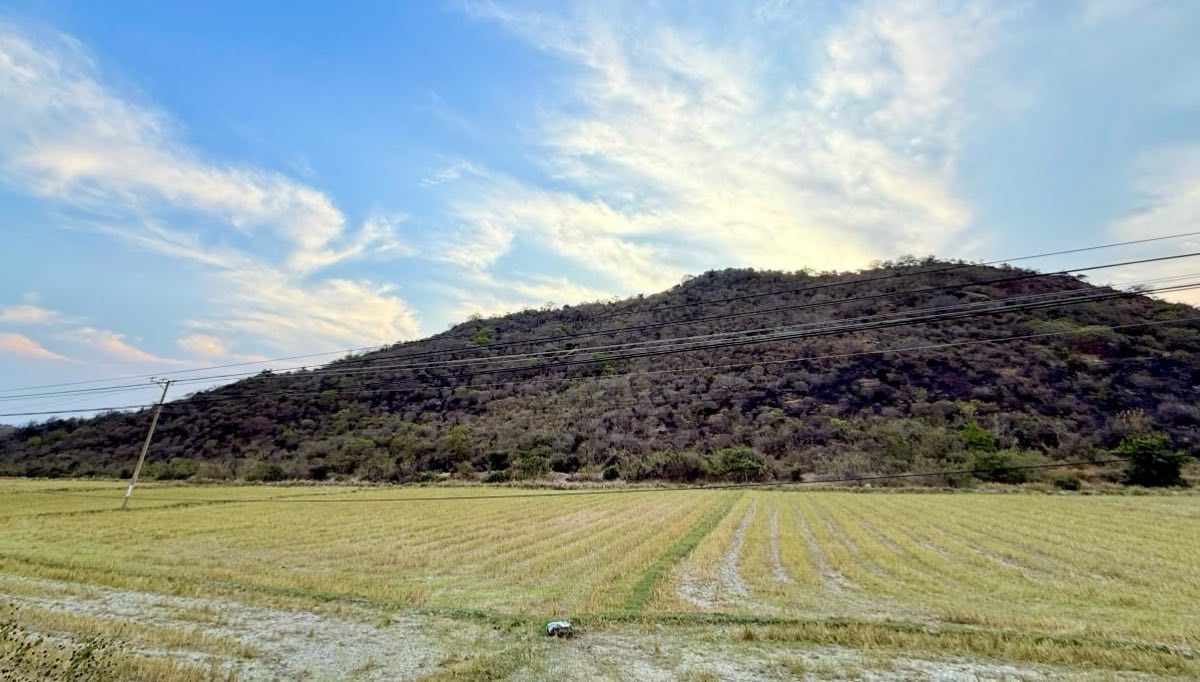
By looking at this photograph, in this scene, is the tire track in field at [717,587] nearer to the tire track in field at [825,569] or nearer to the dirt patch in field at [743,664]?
the tire track in field at [825,569]

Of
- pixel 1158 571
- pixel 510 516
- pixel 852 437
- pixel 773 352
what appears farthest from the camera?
pixel 773 352

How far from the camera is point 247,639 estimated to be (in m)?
9.30

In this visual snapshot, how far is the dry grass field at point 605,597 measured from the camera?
828 cm

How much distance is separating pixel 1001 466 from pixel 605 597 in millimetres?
50099

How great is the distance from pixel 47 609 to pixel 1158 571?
28.5 m

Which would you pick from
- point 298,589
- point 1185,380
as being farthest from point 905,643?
point 1185,380

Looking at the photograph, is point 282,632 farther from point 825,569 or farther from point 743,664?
point 825,569

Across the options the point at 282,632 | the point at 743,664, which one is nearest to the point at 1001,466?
the point at 743,664

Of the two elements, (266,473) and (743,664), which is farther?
(266,473)

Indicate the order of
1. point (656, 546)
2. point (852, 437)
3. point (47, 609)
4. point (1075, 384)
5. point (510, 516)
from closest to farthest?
point (47, 609) → point (656, 546) → point (510, 516) → point (852, 437) → point (1075, 384)

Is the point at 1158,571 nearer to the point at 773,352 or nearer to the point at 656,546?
the point at 656,546

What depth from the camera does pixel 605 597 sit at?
1236 centimetres

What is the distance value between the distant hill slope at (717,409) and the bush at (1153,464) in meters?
8.87

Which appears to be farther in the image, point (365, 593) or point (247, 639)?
point (365, 593)
